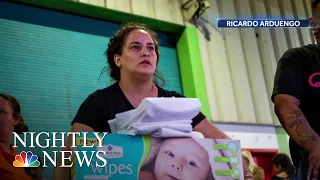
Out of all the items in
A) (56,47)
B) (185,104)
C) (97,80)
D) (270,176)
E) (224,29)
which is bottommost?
(270,176)

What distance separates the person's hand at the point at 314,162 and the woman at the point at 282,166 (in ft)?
6.18

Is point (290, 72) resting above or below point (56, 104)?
below

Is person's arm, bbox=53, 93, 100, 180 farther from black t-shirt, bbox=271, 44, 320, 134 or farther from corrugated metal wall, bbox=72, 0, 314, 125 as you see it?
corrugated metal wall, bbox=72, 0, 314, 125

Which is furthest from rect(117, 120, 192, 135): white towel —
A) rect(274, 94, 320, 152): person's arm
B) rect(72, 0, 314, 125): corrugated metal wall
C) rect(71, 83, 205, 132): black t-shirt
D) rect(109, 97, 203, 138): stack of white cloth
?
rect(72, 0, 314, 125): corrugated metal wall

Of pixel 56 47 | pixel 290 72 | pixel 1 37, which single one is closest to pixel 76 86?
pixel 56 47

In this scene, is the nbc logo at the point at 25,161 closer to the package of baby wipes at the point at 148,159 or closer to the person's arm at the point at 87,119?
the person's arm at the point at 87,119

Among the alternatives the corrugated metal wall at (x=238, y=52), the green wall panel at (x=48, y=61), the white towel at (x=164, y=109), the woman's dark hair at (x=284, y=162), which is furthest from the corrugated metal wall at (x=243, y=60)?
the white towel at (x=164, y=109)

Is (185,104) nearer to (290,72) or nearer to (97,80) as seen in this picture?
(290,72)

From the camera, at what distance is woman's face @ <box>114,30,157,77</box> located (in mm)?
1418

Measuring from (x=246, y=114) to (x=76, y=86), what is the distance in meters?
1.47

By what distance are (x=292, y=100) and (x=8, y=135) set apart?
106cm

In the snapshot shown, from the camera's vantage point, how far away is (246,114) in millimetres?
3229

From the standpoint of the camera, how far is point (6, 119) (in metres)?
1.50

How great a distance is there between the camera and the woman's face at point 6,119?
1.48 meters
